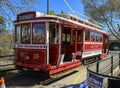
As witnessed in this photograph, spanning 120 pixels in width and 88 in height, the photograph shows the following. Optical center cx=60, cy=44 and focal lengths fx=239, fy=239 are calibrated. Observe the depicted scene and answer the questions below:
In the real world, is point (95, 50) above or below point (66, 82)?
above

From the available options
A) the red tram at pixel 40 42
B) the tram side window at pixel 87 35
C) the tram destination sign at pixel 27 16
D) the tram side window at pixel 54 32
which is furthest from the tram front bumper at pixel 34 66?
the tram side window at pixel 87 35

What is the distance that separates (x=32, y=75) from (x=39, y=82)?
132cm

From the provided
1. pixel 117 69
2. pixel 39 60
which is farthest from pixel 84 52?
pixel 39 60

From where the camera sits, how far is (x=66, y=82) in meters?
11.4

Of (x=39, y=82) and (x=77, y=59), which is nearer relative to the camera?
(x=39, y=82)

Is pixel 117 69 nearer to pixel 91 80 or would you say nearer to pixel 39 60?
pixel 39 60

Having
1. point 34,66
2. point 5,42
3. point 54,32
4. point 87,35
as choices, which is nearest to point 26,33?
point 54,32

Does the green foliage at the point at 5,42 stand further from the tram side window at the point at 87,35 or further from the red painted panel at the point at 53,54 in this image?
the red painted panel at the point at 53,54

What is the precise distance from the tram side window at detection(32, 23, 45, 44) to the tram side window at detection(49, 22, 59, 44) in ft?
1.85

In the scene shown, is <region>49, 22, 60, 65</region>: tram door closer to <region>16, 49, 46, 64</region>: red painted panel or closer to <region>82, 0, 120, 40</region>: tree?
<region>16, 49, 46, 64</region>: red painted panel

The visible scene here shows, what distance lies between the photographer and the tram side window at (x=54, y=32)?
11.6m

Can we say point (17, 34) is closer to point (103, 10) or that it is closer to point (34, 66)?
point (34, 66)

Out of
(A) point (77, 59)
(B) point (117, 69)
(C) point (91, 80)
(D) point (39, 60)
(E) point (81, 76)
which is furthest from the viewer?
(B) point (117, 69)

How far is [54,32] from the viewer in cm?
1168
